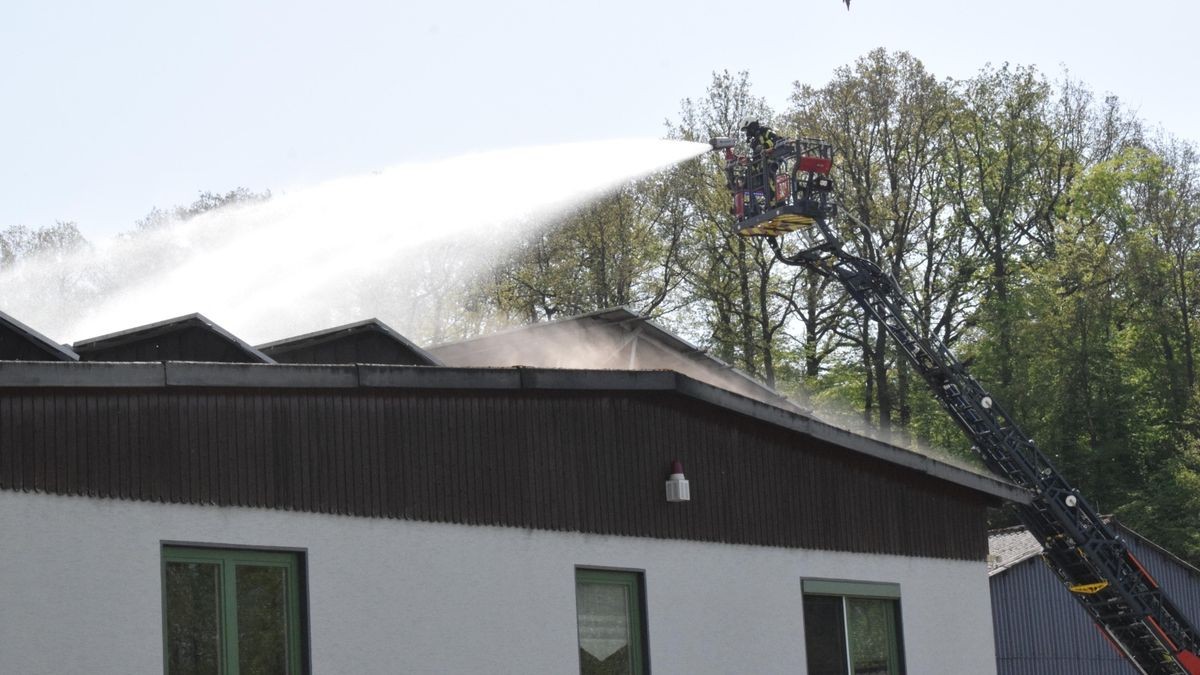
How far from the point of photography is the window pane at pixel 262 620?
37.9 ft

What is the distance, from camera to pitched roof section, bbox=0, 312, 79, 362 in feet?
37.6

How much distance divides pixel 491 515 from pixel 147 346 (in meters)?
2.99

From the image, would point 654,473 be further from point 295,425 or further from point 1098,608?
point 1098,608

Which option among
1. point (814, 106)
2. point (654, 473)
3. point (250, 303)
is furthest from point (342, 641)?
point (814, 106)

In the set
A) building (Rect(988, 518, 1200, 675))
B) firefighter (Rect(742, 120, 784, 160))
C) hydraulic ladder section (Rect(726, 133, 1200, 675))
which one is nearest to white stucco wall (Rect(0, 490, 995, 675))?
hydraulic ladder section (Rect(726, 133, 1200, 675))

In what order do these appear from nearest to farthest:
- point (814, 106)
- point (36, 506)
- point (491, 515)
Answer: point (36, 506)
point (491, 515)
point (814, 106)

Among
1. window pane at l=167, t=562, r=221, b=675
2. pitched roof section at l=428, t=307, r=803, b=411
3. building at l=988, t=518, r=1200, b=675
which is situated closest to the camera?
window pane at l=167, t=562, r=221, b=675

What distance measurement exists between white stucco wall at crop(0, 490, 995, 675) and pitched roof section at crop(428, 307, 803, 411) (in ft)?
10.5

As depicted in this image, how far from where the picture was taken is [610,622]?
46.7 ft

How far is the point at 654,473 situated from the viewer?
15.0 meters

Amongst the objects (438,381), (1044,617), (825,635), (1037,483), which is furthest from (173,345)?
(1044,617)

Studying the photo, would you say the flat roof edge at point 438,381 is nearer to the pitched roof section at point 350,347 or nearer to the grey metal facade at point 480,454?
the grey metal facade at point 480,454

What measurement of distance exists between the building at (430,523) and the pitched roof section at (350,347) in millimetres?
33

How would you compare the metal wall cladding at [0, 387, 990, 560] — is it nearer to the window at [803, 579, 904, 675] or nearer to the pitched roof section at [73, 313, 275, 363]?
the window at [803, 579, 904, 675]
